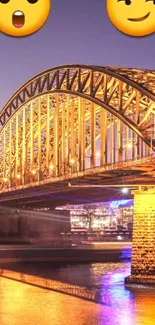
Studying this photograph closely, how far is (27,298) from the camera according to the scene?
38.7 meters

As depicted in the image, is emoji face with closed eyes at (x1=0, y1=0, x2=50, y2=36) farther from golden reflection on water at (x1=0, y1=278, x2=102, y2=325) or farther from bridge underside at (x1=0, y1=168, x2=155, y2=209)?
bridge underside at (x1=0, y1=168, x2=155, y2=209)

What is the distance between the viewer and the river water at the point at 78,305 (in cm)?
2859

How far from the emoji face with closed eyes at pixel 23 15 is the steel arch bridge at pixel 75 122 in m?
27.7


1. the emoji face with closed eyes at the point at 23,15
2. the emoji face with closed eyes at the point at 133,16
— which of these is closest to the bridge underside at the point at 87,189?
the emoji face with closed eyes at the point at 133,16

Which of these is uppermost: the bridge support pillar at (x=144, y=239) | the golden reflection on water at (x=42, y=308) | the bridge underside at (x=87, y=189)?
the bridge underside at (x=87, y=189)

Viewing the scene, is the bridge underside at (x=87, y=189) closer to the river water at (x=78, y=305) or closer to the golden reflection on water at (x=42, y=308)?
the river water at (x=78, y=305)

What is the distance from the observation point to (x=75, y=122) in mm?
74500

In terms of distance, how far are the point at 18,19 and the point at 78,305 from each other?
24.3m

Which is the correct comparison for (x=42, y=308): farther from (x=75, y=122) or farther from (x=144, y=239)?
(x=75, y=122)

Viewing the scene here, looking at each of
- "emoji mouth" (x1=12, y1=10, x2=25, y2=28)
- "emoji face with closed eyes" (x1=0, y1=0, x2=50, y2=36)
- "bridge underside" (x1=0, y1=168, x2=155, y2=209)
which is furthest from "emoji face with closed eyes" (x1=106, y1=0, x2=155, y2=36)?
"bridge underside" (x1=0, y1=168, x2=155, y2=209)

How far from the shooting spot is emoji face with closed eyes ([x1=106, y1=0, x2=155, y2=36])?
11812 mm

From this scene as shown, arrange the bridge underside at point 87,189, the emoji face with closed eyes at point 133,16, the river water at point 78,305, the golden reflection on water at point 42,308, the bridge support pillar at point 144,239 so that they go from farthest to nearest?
the bridge support pillar at point 144,239 < the bridge underside at point 87,189 < the river water at point 78,305 < the golden reflection on water at point 42,308 < the emoji face with closed eyes at point 133,16

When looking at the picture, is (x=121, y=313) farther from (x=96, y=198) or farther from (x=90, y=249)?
(x=90, y=249)

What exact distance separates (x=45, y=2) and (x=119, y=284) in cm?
3810
